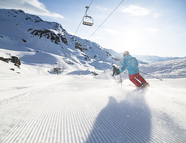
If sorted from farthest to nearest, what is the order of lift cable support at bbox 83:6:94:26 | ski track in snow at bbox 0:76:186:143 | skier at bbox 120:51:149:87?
lift cable support at bbox 83:6:94:26 < skier at bbox 120:51:149:87 < ski track in snow at bbox 0:76:186:143

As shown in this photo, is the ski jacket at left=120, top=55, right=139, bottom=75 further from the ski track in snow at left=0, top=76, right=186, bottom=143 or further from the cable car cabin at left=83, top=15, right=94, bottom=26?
the cable car cabin at left=83, top=15, right=94, bottom=26

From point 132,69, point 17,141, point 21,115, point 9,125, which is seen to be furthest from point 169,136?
point 132,69

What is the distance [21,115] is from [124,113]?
180 centimetres

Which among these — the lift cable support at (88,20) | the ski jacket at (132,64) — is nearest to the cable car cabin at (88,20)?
the lift cable support at (88,20)

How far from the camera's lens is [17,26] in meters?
94.1

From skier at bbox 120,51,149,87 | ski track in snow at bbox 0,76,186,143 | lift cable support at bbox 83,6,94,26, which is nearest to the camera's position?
ski track in snow at bbox 0,76,186,143

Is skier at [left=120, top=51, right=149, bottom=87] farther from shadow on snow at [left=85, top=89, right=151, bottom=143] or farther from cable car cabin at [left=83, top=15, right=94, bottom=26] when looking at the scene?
cable car cabin at [left=83, top=15, right=94, bottom=26]

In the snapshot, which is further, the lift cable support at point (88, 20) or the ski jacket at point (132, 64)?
A: the lift cable support at point (88, 20)

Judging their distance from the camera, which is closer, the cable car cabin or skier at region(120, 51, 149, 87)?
skier at region(120, 51, 149, 87)

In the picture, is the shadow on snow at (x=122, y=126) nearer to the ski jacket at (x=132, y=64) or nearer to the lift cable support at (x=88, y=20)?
the ski jacket at (x=132, y=64)

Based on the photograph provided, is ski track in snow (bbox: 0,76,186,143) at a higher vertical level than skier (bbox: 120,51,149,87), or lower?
lower

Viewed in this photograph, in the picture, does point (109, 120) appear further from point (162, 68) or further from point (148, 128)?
point (162, 68)

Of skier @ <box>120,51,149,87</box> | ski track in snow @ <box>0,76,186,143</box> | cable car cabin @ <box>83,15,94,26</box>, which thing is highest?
cable car cabin @ <box>83,15,94,26</box>

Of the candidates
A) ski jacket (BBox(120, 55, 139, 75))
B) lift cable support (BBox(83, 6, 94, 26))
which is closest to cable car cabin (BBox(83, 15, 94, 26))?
lift cable support (BBox(83, 6, 94, 26))
